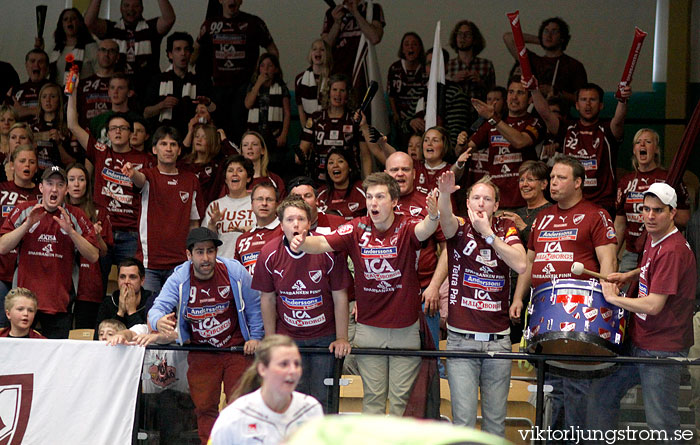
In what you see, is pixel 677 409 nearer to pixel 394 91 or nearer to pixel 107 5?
pixel 394 91

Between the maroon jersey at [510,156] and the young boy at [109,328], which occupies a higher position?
the maroon jersey at [510,156]

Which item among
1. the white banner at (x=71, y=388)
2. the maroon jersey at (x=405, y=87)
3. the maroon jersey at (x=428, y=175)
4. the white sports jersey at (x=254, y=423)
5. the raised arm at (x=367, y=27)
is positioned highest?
the raised arm at (x=367, y=27)

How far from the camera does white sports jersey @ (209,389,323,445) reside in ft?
15.6

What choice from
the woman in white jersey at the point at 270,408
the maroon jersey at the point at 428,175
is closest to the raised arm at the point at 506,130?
the maroon jersey at the point at 428,175

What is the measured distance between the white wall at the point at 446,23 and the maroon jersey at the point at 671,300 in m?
7.02

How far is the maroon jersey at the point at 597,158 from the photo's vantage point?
30.7ft

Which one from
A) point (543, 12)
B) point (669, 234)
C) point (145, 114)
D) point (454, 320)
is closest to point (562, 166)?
point (669, 234)

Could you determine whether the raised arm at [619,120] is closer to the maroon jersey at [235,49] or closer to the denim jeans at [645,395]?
the denim jeans at [645,395]

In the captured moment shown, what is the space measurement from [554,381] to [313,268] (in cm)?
182

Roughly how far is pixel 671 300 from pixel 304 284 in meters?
2.49

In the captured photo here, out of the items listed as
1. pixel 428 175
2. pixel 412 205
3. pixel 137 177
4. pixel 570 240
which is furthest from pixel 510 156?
pixel 137 177

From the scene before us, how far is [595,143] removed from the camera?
30.8 feet

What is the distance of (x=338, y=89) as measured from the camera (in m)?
10.0

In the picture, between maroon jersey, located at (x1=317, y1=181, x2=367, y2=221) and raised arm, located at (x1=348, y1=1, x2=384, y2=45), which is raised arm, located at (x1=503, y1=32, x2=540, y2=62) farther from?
maroon jersey, located at (x1=317, y1=181, x2=367, y2=221)
